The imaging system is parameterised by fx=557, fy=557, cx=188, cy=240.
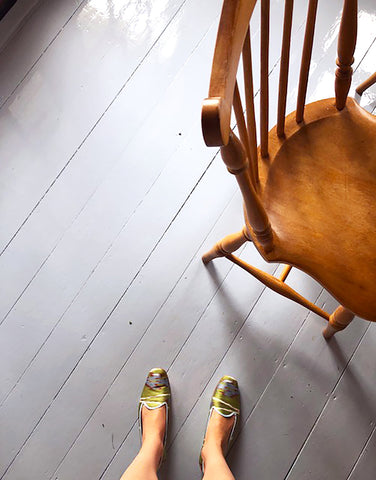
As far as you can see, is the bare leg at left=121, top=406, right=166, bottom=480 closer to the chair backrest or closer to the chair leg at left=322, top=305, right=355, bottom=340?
the chair leg at left=322, top=305, right=355, bottom=340

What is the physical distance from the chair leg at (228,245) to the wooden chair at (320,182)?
0.05m

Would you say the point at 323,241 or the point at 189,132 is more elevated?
the point at 189,132

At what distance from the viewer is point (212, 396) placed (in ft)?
4.44

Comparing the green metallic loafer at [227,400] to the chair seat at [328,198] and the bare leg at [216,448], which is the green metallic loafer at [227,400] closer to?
the bare leg at [216,448]

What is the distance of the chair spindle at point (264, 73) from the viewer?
80 cm

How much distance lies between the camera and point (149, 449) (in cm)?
127

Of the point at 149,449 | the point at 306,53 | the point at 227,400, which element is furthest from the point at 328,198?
the point at 149,449

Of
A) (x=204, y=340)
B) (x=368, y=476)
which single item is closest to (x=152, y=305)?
(x=204, y=340)

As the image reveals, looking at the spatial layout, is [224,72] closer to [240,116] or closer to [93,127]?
[240,116]

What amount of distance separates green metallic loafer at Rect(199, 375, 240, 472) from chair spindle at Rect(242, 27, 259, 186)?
56 centimetres

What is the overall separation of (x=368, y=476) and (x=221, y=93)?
1.05m

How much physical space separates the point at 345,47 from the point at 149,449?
3.07ft

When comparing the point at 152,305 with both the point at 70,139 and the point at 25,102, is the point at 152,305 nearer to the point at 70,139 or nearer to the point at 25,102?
the point at 70,139

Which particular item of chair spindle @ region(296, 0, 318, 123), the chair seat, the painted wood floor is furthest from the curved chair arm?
the painted wood floor
